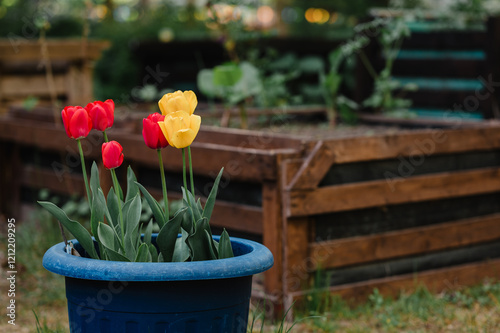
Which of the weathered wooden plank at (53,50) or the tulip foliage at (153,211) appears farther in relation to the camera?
the weathered wooden plank at (53,50)

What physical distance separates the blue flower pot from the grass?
953 millimetres

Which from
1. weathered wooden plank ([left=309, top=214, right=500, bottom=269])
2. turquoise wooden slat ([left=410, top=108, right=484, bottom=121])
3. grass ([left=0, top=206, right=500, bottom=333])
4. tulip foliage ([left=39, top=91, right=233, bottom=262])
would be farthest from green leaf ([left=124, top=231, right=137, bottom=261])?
turquoise wooden slat ([left=410, top=108, right=484, bottom=121])

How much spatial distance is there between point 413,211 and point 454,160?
388mm

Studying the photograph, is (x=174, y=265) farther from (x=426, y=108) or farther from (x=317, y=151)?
(x=426, y=108)

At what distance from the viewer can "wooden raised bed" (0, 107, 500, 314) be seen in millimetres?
3197

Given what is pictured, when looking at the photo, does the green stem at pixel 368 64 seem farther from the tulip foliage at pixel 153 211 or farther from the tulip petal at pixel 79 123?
the tulip petal at pixel 79 123

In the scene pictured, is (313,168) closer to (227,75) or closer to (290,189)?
(290,189)

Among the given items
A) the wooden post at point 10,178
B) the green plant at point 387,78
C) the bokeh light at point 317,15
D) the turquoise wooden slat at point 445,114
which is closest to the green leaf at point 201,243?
the green plant at point 387,78

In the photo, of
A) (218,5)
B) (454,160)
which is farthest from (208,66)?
(454,160)

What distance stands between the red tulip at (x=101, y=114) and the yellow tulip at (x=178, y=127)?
19cm

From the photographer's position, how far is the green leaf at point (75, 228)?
75.8 inches

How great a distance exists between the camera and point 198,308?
6.01 ft

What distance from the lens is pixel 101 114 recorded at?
6.44 feet

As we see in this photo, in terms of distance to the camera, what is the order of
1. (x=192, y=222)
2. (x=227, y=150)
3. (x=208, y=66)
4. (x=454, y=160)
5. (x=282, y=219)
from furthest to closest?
(x=208, y=66) < (x=454, y=160) < (x=227, y=150) < (x=282, y=219) < (x=192, y=222)
